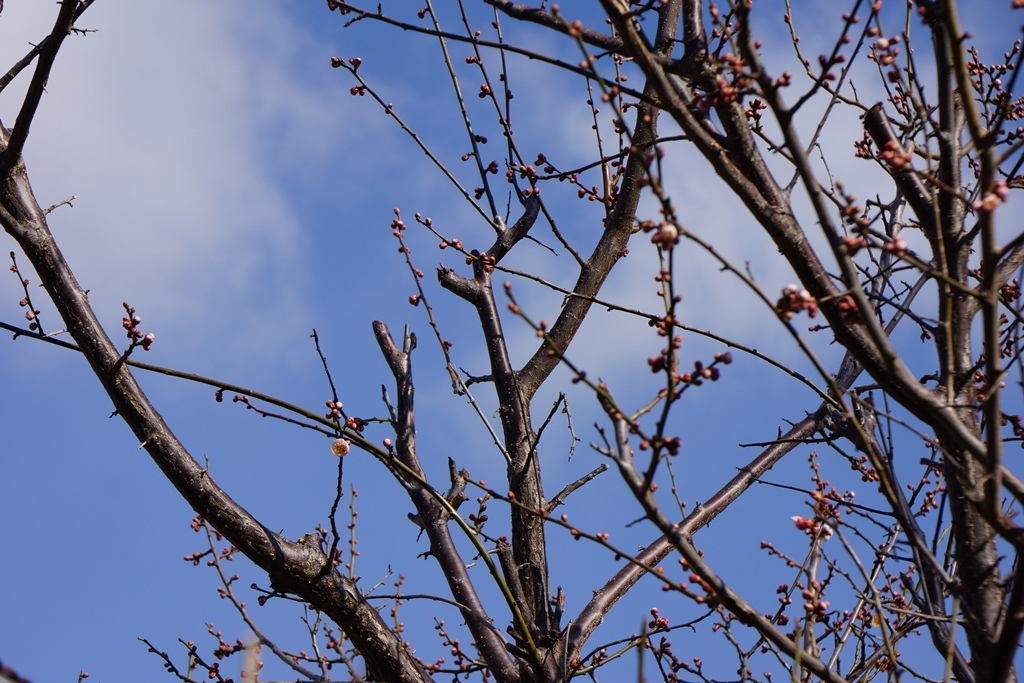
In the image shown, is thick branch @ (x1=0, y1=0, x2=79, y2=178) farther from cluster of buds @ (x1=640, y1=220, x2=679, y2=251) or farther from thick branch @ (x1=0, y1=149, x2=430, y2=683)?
cluster of buds @ (x1=640, y1=220, x2=679, y2=251)

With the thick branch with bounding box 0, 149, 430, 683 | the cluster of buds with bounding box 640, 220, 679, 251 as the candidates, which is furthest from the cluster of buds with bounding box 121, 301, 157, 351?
the cluster of buds with bounding box 640, 220, 679, 251

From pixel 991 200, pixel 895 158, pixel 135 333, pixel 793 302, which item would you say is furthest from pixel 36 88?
pixel 991 200

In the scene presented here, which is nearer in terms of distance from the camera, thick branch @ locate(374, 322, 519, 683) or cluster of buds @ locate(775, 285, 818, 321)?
cluster of buds @ locate(775, 285, 818, 321)

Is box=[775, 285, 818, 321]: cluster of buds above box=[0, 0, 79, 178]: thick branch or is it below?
below

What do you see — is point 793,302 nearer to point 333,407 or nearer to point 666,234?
point 666,234

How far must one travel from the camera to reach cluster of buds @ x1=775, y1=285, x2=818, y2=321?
2.05 metres

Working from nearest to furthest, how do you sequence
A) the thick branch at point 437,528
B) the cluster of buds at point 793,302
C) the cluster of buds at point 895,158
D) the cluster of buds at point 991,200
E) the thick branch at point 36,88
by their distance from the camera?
the cluster of buds at point 991,200 → the cluster of buds at point 793,302 → the cluster of buds at point 895,158 → the thick branch at point 36,88 → the thick branch at point 437,528

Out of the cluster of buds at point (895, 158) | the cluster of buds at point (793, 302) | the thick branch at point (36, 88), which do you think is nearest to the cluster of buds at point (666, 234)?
the cluster of buds at point (793, 302)

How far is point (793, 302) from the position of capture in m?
2.07

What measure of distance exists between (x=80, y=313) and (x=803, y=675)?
338 centimetres

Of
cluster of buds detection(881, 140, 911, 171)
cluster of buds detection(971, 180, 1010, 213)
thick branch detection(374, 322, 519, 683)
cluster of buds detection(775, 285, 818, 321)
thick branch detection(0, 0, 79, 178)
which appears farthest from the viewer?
thick branch detection(374, 322, 519, 683)

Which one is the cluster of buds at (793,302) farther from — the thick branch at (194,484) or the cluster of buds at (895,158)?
the thick branch at (194,484)

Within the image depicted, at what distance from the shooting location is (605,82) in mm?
2141

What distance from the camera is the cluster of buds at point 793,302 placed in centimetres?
205
